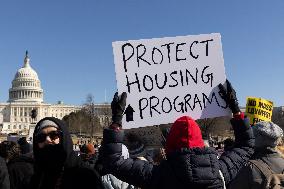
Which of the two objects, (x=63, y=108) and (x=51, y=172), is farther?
(x=63, y=108)

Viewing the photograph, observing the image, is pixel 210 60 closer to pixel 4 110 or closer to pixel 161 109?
pixel 161 109

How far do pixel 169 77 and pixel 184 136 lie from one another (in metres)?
1.07

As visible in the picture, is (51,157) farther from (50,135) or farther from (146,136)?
(146,136)

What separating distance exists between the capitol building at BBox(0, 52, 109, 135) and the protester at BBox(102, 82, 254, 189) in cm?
12620

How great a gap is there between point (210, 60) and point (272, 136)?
2.43ft

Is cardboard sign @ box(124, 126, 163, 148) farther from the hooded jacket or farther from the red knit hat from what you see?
the red knit hat

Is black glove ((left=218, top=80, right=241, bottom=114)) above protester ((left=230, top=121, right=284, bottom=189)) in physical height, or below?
above

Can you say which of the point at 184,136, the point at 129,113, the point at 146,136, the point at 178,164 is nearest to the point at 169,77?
the point at 129,113

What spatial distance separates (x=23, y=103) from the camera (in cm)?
13362

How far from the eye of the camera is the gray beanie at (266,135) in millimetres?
4004

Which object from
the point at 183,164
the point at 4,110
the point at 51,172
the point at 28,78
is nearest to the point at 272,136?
the point at 183,164

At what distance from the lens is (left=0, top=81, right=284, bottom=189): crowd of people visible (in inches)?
120

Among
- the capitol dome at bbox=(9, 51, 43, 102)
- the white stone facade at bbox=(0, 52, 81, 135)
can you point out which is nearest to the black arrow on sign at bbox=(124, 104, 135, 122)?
the white stone facade at bbox=(0, 52, 81, 135)

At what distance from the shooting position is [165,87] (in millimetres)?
4066
